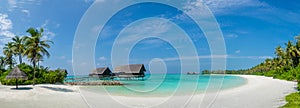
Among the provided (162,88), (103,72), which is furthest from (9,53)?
(162,88)

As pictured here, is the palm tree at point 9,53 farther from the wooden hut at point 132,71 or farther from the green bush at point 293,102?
the green bush at point 293,102

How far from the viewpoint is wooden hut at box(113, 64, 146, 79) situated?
37.7 m

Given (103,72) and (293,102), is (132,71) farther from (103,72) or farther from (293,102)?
Result: (293,102)

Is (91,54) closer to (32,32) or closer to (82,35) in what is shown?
(82,35)

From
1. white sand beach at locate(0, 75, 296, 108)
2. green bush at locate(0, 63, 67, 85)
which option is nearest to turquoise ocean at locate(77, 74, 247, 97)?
white sand beach at locate(0, 75, 296, 108)

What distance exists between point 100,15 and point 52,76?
18122 millimetres

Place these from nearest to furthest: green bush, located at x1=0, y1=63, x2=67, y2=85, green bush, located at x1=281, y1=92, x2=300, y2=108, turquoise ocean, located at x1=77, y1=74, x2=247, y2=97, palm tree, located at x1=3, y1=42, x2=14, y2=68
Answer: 1. green bush, located at x1=281, y1=92, x2=300, y2=108
2. turquoise ocean, located at x1=77, y1=74, x2=247, y2=97
3. green bush, located at x1=0, y1=63, x2=67, y2=85
4. palm tree, located at x1=3, y1=42, x2=14, y2=68

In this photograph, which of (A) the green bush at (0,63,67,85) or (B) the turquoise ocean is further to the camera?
(A) the green bush at (0,63,67,85)

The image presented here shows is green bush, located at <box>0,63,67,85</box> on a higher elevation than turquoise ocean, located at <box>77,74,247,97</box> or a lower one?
higher

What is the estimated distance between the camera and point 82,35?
7562 mm

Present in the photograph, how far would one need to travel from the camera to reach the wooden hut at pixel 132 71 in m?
37.7

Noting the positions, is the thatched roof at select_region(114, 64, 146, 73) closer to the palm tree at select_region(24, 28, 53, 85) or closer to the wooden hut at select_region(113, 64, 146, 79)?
the wooden hut at select_region(113, 64, 146, 79)

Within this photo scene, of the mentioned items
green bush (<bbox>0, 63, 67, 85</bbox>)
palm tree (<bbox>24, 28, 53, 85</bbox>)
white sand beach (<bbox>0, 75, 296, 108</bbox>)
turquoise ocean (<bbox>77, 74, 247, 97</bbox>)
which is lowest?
turquoise ocean (<bbox>77, 74, 247, 97</bbox>)

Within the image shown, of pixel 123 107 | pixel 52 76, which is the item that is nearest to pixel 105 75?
pixel 52 76
